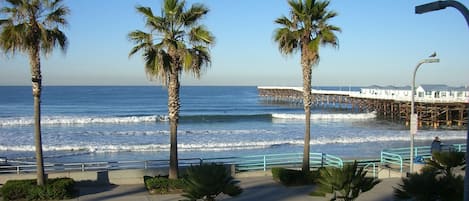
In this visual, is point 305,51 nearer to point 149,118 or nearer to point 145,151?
point 145,151

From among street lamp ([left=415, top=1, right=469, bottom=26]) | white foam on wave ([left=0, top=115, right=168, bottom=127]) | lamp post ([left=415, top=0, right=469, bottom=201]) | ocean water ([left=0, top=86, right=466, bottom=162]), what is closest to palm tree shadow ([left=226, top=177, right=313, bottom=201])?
lamp post ([left=415, top=0, right=469, bottom=201])

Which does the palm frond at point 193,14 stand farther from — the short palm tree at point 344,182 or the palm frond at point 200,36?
the short palm tree at point 344,182

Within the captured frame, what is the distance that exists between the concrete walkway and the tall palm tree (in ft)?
4.81

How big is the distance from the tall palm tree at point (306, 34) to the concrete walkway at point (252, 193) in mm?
1466

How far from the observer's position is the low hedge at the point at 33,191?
42.6 feet

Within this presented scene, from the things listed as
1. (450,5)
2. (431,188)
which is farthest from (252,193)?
(450,5)

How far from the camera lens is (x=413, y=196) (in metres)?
8.77

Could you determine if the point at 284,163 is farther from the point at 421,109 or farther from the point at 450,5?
the point at 421,109

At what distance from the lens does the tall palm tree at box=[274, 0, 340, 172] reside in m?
15.2

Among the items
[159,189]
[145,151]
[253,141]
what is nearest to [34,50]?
[159,189]

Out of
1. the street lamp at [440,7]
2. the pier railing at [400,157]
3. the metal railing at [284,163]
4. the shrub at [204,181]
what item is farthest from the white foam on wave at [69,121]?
the street lamp at [440,7]

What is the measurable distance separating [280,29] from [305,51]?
1.10 m

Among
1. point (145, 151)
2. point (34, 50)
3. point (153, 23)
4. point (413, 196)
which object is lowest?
point (145, 151)

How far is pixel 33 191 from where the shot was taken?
13.0 metres
